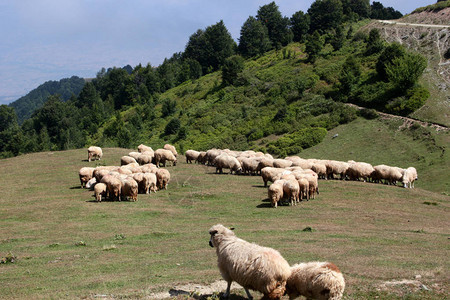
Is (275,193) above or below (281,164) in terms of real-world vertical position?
below

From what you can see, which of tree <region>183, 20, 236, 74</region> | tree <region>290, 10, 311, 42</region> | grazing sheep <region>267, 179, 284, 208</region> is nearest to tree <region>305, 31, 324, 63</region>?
tree <region>290, 10, 311, 42</region>

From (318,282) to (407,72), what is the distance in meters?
61.7

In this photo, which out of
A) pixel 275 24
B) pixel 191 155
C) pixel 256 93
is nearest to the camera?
pixel 191 155

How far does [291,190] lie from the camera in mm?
27938

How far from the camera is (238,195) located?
31.0 meters

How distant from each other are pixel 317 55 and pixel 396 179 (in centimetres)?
6642

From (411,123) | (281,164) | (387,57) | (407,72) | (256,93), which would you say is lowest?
(281,164)

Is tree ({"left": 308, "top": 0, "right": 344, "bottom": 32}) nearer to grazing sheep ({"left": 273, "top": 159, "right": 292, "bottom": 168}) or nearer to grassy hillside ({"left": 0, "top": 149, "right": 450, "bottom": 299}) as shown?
grazing sheep ({"left": 273, "top": 159, "right": 292, "bottom": 168})

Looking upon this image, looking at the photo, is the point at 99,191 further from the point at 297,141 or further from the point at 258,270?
the point at 297,141

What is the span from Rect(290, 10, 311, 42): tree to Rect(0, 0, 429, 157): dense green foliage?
430 millimetres

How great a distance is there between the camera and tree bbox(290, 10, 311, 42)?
4946 inches

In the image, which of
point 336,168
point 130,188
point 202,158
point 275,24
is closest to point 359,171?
point 336,168

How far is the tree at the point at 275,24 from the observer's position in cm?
12759

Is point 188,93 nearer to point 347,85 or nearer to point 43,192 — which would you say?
point 347,85
